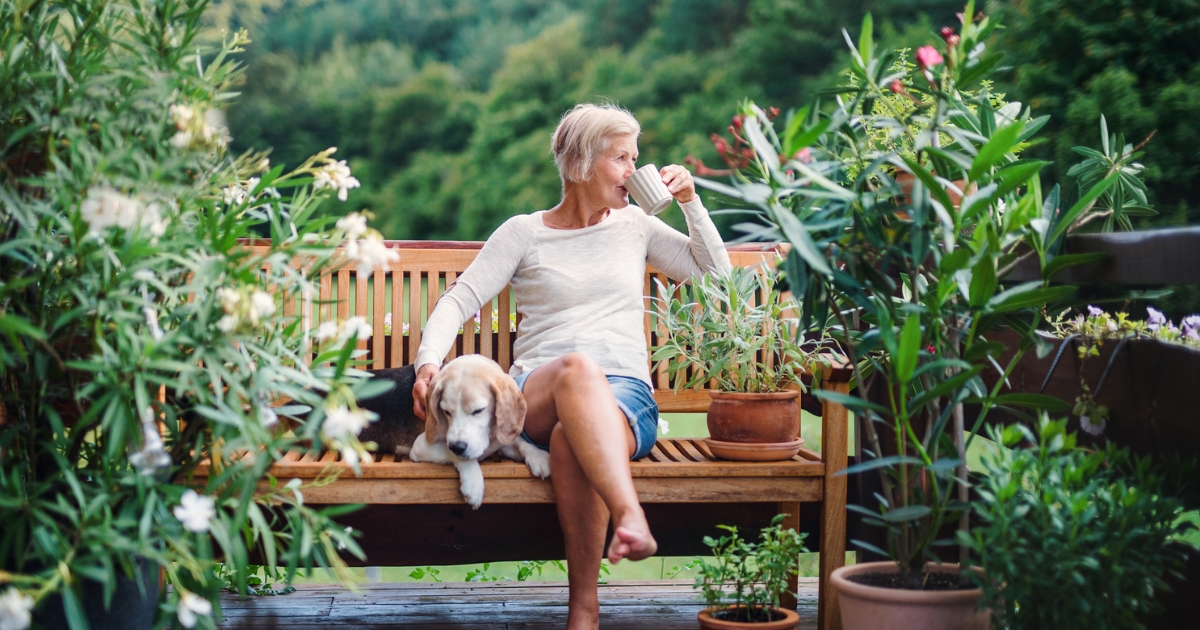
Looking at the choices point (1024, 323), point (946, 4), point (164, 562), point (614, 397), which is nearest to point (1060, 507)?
point (1024, 323)

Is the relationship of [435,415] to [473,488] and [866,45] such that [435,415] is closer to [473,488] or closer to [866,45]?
[473,488]

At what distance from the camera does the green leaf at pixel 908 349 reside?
5.04 ft

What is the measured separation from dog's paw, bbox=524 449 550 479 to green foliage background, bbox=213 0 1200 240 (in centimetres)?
879

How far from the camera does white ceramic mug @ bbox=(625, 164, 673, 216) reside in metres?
2.30

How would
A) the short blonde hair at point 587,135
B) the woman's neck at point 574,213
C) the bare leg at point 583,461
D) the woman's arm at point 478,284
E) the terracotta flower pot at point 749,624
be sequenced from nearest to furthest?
the terracotta flower pot at point 749,624
the bare leg at point 583,461
the woman's arm at point 478,284
the short blonde hair at point 587,135
the woman's neck at point 574,213

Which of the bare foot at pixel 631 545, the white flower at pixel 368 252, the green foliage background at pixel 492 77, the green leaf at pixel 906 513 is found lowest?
the bare foot at pixel 631 545

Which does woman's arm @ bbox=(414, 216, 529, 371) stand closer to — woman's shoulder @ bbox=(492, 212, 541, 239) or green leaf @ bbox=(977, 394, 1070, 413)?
woman's shoulder @ bbox=(492, 212, 541, 239)

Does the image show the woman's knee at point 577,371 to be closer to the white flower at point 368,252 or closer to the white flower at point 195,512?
the white flower at point 368,252

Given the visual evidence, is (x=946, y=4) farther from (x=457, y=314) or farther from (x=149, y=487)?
(x=149, y=487)

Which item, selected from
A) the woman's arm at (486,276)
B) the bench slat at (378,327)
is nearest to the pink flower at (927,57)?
the woman's arm at (486,276)

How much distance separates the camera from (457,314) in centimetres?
244

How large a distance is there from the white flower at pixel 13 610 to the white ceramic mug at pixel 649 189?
4.94 feet

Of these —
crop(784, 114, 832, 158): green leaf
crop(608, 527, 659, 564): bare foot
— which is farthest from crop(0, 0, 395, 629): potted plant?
crop(784, 114, 832, 158): green leaf

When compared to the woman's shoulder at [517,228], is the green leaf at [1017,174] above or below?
above
